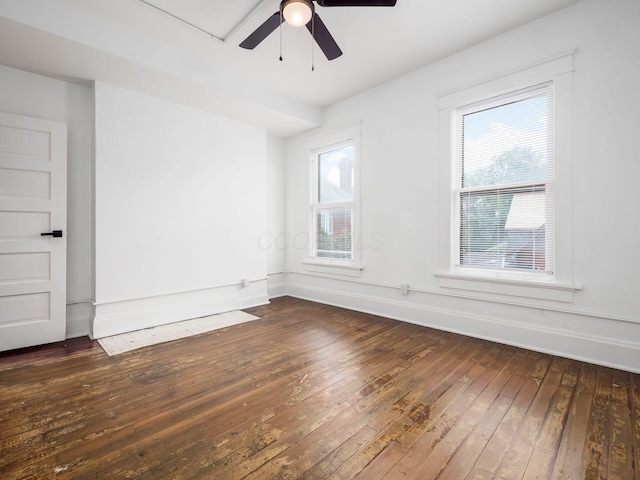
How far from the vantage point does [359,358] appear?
8.88ft

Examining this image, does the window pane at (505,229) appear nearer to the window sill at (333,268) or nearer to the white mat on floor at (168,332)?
the window sill at (333,268)

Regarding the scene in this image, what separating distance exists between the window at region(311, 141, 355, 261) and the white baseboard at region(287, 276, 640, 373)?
87cm

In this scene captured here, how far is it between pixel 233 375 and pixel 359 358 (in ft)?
3.53

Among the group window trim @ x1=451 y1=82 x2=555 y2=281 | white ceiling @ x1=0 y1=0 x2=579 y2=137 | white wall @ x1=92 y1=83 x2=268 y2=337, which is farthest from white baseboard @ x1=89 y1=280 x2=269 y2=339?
window trim @ x1=451 y1=82 x2=555 y2=281

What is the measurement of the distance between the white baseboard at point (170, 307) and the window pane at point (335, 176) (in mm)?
1741

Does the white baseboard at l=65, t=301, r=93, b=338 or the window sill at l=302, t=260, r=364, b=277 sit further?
the window sill at l=302, t=260, r=364, b=277

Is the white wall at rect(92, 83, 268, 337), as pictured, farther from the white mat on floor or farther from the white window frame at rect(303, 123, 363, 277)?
the white window frame at rect(303, 123, 363, 277)

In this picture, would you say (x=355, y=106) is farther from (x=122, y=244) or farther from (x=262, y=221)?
(x=122, y=244)

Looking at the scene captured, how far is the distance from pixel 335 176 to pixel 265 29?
8.33 feet

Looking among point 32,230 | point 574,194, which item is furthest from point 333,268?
point 32,230

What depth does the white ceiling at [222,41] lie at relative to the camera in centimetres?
258

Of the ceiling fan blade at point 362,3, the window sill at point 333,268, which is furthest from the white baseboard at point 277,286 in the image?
the ceiling fan blade at point 362,3

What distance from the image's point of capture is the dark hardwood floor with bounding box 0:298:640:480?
1462 mm

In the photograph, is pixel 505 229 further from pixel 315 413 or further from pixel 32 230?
pixel 32 230
